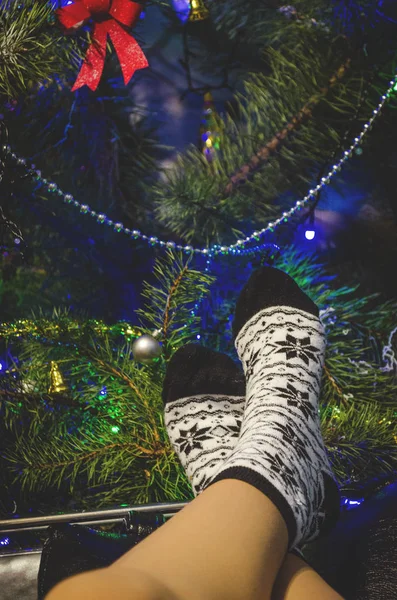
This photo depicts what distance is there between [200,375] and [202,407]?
0.13 feet

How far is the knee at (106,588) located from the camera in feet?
1.20

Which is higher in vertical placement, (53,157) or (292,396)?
(53,157)

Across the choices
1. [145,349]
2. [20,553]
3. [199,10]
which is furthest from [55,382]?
[199,10]

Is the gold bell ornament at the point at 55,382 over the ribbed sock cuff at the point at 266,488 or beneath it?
beneath

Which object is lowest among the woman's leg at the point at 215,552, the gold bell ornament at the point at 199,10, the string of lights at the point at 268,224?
the woman's leg at the point at 215,552

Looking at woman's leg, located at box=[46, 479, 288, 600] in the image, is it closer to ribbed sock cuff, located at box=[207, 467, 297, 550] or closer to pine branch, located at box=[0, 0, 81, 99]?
ribbed sock cuff, located at box=[207, 467, 297, 550]

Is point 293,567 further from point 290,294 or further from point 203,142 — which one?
point 203,142

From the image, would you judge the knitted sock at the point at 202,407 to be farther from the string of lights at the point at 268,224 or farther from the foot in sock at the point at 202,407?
the string of lights at the point at 268,224

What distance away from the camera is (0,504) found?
759mm

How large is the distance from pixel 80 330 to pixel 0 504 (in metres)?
0.23

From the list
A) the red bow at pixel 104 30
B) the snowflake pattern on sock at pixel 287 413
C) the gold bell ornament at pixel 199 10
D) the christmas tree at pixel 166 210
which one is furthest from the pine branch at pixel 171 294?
the gold bell ornament at pixel 199 10

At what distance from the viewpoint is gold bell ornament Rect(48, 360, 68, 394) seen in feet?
2.46

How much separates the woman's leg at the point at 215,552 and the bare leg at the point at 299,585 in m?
0.03

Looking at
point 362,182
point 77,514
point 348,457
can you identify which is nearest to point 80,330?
point 77,514
